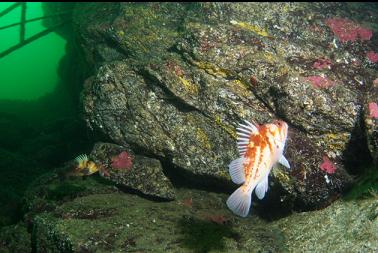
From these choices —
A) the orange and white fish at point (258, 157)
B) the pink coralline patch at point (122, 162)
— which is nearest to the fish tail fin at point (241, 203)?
the orange and white fish at point (258, 157)

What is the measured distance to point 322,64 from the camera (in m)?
5.68

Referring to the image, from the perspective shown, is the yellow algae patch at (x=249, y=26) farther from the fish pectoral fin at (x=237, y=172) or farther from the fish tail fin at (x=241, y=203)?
the fish tail fin at (x=241, y=203)

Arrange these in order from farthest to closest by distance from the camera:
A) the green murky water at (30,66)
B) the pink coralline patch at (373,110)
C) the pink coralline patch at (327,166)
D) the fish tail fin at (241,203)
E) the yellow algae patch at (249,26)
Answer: the green murky water at (30,66)
the yellow algae patch at (249,26)
the pink coralline patch at (327,166)
the pink coralline patch at (373,110)
the fish tail fin at (241,203)

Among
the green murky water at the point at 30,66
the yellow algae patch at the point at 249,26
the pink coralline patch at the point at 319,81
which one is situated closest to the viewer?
the pink coralline patch at the point at 319,81

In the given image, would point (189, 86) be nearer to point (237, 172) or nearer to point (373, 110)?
point (373, 110)

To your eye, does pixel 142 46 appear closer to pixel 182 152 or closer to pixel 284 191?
pixel 182 152

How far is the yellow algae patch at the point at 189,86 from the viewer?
579 centimetres

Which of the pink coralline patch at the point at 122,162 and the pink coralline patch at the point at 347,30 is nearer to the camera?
the pink coralline patch at the point at 122,162

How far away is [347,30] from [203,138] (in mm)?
4039

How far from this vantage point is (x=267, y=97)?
5453 millimetres

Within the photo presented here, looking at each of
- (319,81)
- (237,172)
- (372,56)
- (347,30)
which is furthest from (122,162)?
(347,30)

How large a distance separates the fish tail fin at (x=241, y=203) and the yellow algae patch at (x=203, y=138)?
3.23m

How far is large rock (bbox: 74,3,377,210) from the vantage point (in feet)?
17.0

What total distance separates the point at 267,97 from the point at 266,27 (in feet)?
7.99
